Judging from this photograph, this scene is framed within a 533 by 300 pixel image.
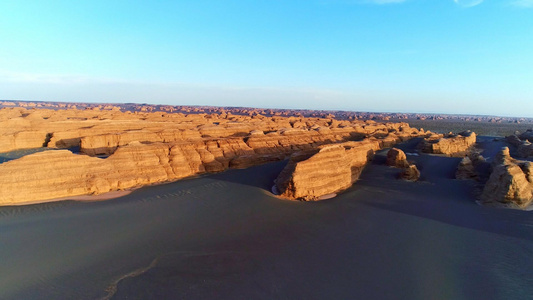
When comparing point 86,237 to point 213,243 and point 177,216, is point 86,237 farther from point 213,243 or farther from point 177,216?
point 213,243

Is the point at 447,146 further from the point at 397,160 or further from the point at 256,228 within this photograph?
the point at 256,228

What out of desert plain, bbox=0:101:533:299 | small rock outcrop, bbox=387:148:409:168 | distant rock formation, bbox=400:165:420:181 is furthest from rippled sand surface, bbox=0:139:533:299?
small rock outcrop, bbox=387:148:409:168

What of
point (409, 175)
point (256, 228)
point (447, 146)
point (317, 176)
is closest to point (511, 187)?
point (409, 175)

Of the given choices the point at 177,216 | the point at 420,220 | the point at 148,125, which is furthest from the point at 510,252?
A: the point at 148,125

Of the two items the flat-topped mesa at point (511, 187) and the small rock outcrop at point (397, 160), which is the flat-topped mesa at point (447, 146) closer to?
the small rock outcrop at point (397, 160)

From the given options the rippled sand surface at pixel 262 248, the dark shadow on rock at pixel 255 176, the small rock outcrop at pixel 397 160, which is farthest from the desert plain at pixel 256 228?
the small rock outcrop at pixel 397 160

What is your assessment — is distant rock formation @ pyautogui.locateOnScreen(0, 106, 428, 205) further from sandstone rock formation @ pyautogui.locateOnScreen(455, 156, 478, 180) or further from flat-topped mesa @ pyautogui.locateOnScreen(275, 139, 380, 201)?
sandstone rock formation @ pyautogui.locateOnScreen(455, 156, 478, 180)
